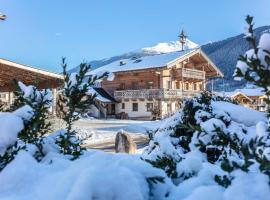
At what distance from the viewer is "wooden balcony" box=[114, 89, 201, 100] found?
38062 millimetres

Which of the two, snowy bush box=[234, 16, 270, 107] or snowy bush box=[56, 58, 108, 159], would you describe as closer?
snowy bush box=[234, 16, 270, 107]

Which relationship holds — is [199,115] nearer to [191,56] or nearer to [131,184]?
[131,184]

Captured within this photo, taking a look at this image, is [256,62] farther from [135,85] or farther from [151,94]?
[135,85]

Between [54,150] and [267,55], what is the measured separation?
1195 millimetres

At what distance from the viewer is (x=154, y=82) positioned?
40125 mm

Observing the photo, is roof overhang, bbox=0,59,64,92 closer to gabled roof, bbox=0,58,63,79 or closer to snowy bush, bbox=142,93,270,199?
gabled roof, bbox=0,58,63,79

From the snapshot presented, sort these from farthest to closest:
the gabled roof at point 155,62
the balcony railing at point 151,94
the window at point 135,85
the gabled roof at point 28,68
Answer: the window at point 135,85 < the gabled roof at point 155,62 < the balcony railing at point 151,94 < the gabled roof at point 28,68

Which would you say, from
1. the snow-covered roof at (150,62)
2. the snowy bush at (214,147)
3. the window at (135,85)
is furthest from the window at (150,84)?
the snowy bush at (214,147)

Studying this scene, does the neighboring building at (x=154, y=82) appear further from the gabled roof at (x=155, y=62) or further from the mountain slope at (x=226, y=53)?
the mountain slope at (x=226, y=53)

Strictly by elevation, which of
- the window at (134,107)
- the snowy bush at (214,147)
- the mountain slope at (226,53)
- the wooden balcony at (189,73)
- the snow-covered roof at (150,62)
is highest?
the mountain slope at (226,53)

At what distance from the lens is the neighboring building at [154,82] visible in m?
38.6

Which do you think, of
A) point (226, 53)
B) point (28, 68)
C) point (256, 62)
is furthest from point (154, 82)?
point (226, 53)

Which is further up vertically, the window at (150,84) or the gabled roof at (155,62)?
the gabled roof at (155,62)

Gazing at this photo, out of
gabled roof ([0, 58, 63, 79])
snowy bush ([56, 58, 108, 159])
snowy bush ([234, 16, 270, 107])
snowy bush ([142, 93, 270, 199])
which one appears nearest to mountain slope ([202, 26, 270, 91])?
gabled roof ([0, 58, 63, 79])
